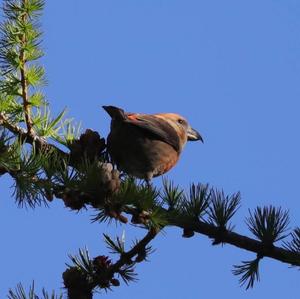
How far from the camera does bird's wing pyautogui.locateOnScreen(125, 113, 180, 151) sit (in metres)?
3.65

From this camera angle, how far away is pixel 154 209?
2369 millimetres

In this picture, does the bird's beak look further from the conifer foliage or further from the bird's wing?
the conifer foliage

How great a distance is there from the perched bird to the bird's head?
2.63ft

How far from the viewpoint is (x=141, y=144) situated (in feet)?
11.9

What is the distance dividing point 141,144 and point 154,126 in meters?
0.19

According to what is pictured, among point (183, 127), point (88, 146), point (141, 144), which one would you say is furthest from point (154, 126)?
point (183, 127)

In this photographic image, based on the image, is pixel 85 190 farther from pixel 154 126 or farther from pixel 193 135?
pixel 193 135

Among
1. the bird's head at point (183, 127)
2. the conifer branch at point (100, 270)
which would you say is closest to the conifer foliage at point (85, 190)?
the conifer branch at point (100, 270)

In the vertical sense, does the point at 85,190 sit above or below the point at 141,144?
below

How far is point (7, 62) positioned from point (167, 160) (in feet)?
4.33

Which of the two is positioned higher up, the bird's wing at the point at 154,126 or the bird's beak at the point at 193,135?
the bird's beak at the point at 193,135

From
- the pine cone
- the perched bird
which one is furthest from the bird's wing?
the pine cone

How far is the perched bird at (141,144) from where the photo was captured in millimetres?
3367

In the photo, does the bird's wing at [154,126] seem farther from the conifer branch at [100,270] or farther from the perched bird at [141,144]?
the conifer branch at [100,270]
